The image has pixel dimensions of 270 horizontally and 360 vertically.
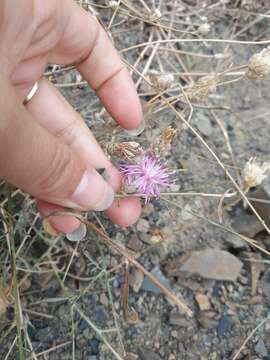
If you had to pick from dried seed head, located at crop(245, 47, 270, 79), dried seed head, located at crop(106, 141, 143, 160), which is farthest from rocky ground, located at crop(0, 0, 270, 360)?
dried seed head, located at crop(245, 47, 270, 79)

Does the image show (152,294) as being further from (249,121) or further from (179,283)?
(249,121)

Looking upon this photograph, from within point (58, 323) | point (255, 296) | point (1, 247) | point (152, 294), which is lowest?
point (255, 296)

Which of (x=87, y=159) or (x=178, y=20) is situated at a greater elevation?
(x=87, y=159)

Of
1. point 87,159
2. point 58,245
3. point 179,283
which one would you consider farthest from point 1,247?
point 179,283

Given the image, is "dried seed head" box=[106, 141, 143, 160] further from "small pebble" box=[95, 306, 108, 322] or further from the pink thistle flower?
"small pebble" box=[95, 306, 108, 322]

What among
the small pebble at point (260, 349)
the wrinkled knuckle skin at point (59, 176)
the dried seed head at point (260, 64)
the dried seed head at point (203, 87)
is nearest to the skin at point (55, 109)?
the wrinkled knuckle skin at point (59, 176)

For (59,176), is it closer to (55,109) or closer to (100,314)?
(55,109)

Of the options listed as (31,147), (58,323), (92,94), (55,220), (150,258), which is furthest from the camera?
(92,94)
